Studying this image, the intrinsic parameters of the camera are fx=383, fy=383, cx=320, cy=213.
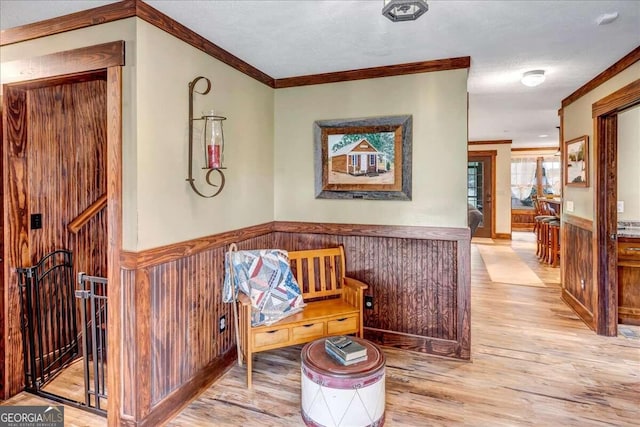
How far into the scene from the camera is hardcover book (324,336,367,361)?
2217 mm

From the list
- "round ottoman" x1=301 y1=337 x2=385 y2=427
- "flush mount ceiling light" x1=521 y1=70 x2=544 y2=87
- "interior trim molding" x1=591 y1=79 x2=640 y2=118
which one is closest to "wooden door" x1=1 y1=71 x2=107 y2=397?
"round ottoman" x1=301 y1=337 x2=385 y2=427

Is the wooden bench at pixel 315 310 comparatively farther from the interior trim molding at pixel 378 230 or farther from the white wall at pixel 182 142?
the white wall at pixel 182 142

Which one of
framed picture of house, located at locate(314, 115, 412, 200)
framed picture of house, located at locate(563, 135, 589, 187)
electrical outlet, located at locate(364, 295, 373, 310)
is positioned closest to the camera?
framed picture of house, located at locate(314, 115, 412, 200)

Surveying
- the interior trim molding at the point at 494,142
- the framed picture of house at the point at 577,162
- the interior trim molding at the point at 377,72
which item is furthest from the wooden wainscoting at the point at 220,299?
the interior trim molding at the point at 494,142

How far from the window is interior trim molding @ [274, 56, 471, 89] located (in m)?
9.07

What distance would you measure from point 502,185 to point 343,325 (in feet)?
25.2

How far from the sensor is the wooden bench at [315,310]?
2.75 meters

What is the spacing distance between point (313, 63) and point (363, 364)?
2344mm

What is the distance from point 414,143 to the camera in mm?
3234

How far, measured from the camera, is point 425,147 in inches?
126

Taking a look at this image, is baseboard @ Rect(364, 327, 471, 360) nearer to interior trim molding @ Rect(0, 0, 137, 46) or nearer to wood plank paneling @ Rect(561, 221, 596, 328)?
wood plank paneling @ Rect(561, 221, 596, 328)

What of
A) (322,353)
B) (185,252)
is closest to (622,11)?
(322,353)

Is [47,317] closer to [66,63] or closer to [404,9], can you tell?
[66,63]

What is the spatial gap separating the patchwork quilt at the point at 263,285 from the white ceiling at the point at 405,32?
5.20 feet
